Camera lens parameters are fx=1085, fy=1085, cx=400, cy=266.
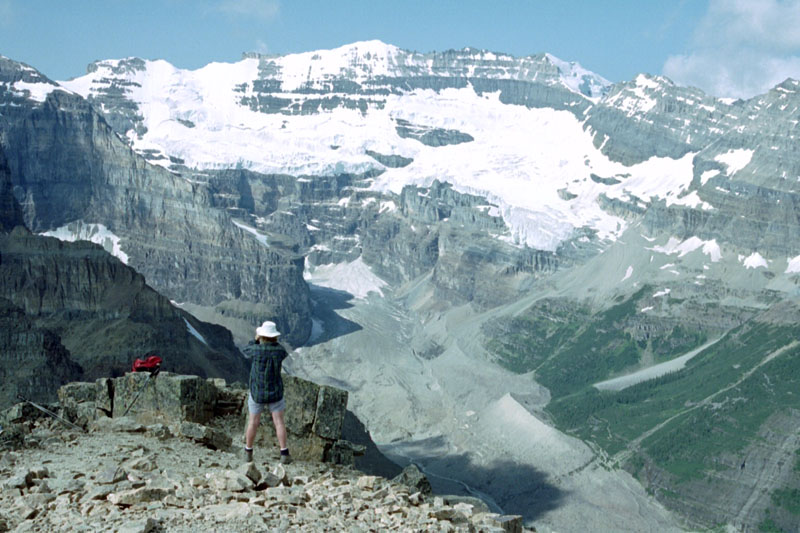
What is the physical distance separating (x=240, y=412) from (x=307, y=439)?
3.30 metres

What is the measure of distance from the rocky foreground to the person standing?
1.11 meters

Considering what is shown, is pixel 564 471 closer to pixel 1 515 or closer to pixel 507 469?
pixel 507 469

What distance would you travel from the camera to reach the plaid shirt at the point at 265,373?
105ft

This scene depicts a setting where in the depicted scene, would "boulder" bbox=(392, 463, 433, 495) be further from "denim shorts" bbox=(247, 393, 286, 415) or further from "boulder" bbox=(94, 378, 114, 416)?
"boulder" bbox=(94, 378, 114, 416)

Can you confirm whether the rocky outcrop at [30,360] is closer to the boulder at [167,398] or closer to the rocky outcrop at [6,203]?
the rocky outcrop at [6,203]

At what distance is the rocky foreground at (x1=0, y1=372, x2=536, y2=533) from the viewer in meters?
24.2

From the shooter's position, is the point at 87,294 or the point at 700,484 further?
the point at 87,294

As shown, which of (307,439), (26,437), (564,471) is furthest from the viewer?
(564,471)

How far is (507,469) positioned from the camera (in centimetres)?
15200

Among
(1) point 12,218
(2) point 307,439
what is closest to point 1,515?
(2) point 307,439

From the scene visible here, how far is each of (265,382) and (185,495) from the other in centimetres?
682

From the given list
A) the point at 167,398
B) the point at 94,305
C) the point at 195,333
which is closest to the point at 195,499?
Answer: the point at 167,398

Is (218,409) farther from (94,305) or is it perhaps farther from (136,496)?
(94,305)

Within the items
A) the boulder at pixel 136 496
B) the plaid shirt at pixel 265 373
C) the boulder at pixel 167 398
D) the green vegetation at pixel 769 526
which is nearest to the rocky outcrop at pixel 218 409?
the boulder at pixel 167 398
